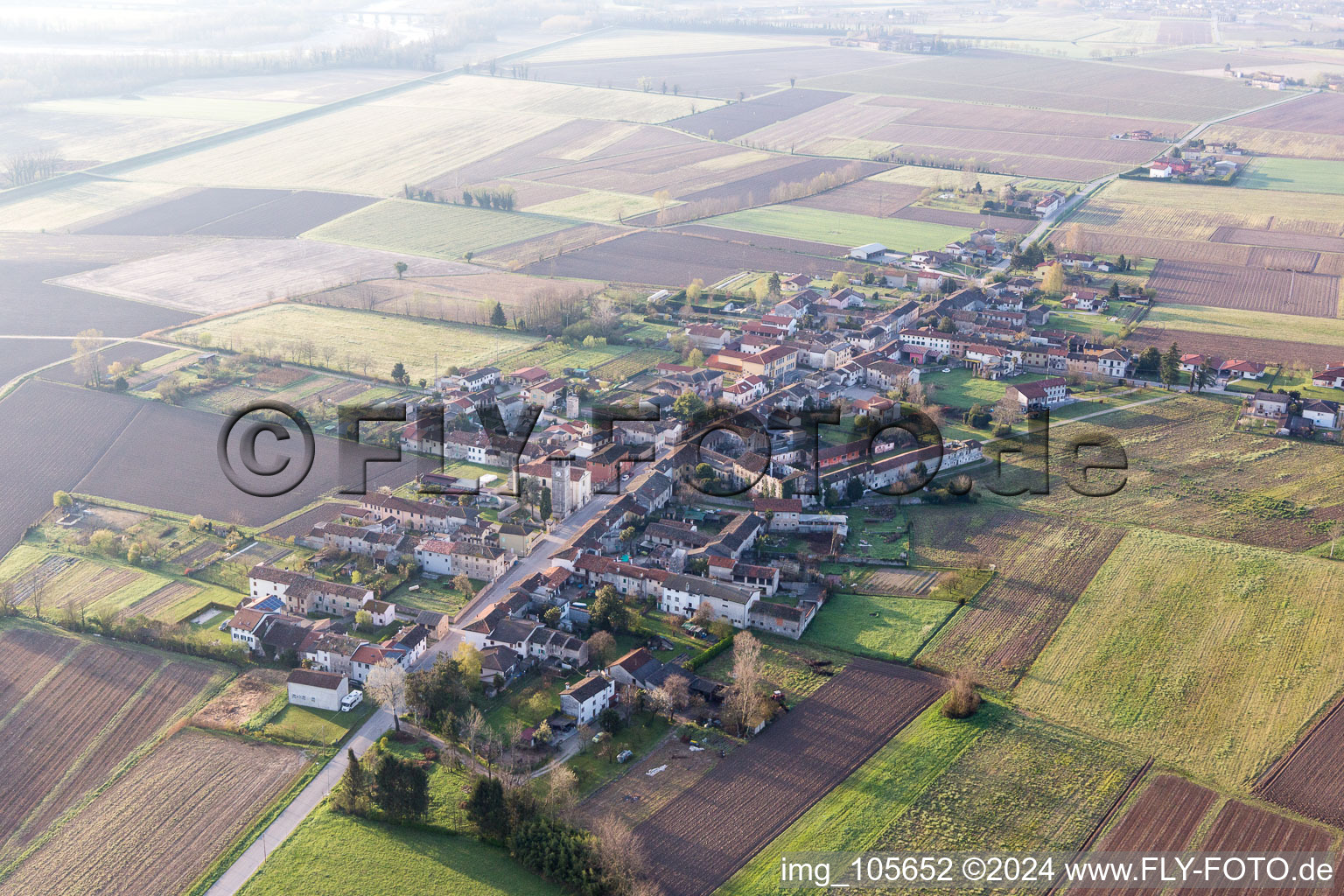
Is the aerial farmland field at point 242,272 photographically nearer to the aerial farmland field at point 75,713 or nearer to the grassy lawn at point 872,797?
the aerial farmland field at point 75,713

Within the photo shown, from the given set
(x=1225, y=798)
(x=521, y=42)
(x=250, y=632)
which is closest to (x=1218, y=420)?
(x=1225, y=798)

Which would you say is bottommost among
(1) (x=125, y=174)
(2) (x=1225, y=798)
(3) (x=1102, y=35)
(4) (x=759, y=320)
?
(2) (x=1225, y=798)

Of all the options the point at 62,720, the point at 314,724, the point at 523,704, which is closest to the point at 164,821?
the point at 314,724

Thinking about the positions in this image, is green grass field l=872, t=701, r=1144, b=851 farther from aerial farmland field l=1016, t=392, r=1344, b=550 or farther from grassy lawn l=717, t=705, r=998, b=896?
aerial farmland field l=1016, t=392, r=1344, b=550

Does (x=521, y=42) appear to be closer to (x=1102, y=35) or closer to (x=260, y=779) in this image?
(x=1102, y=35)

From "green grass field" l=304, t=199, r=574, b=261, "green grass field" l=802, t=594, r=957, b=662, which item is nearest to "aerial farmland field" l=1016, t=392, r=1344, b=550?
"green grass field" l=802, t=594, r=957, b=662

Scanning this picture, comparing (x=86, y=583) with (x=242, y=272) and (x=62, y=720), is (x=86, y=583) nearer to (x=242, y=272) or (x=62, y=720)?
(x=62, y=720)

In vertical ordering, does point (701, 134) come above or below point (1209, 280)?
above
